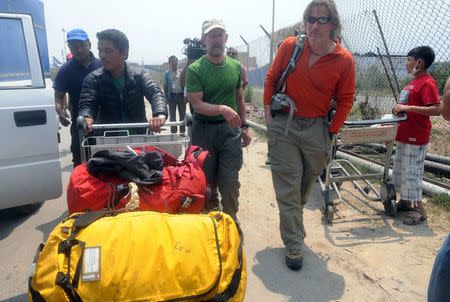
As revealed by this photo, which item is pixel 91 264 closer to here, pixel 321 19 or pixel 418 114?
pixel 321 19

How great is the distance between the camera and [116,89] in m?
3.32

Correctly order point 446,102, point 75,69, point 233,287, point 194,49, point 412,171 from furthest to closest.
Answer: point 194,49
point 412,171
point 75,69
point 233,287
point 446,102

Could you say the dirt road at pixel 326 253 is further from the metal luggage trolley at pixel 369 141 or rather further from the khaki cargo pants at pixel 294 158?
the khaki cargo pants at pixel 294 158

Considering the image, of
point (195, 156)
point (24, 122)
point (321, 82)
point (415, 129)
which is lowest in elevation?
point (415, 129)

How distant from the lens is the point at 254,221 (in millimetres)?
4395

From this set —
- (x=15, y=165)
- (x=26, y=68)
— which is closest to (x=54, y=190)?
(x=15, y=165)

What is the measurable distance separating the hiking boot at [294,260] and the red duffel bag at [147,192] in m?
1.21

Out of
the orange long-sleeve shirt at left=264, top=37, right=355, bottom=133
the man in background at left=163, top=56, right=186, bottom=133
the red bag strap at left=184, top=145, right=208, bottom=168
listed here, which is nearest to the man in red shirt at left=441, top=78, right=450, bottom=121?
the red bag strap at left=184, top=145, right=208, bottom=168

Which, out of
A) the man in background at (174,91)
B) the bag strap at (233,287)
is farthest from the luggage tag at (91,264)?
the man in background at (174,91)

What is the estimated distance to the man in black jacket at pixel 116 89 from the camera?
3148mm

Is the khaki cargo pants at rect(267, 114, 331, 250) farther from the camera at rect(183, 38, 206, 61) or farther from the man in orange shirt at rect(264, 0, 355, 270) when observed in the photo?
the camera at rect(183, 38, 206, 61)

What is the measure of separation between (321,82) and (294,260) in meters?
1.55

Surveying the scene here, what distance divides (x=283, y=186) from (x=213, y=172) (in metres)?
0.72

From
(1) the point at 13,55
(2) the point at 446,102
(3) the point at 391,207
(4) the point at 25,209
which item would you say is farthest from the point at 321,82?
(4) the point at 25,209
